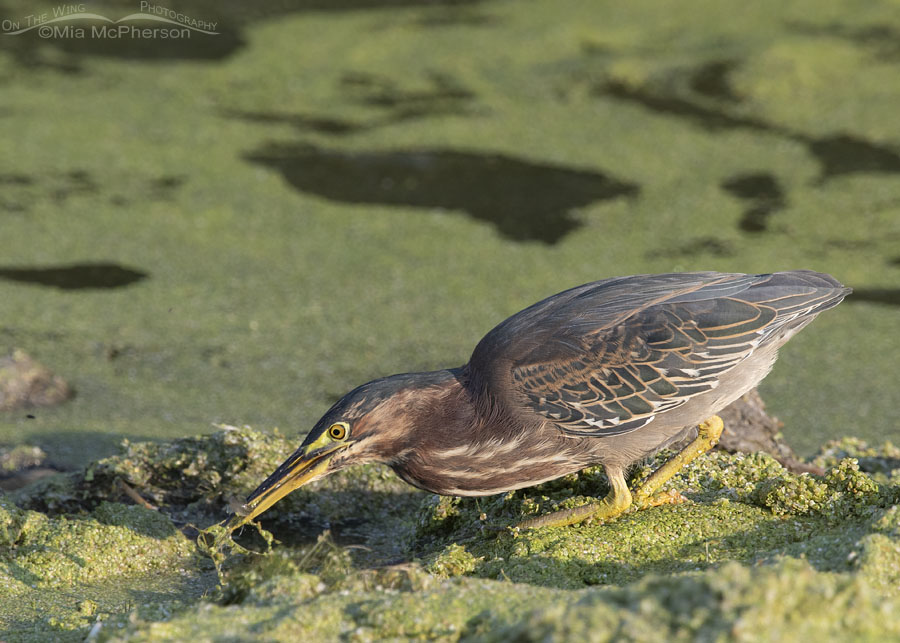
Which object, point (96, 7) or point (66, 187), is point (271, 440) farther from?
point (96, 7)

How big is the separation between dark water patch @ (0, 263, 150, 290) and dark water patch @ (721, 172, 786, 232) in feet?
14.4

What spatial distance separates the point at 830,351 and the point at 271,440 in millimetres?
3644

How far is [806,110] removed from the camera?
28.7ft

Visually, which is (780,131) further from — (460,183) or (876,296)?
(460,183)

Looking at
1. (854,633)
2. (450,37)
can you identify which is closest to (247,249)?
(450,37)

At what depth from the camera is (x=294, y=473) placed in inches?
144

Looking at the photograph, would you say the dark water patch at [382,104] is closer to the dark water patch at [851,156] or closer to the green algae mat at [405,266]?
the green algae mat at [405,266]

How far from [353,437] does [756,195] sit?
16.7ft

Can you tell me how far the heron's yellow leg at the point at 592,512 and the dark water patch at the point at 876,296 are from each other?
367 centimetres

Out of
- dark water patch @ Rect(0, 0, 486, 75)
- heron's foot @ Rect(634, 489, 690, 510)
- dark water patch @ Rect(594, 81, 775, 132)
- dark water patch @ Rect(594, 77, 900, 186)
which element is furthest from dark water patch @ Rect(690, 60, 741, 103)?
heron's foot @ Rect(634, 489, 690, 510)

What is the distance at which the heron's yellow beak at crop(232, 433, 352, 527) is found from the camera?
12.0ft

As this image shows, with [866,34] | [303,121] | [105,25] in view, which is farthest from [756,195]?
[105,25]

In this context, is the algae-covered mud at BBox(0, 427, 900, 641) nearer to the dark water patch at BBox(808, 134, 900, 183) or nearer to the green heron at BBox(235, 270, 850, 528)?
the green heron at BBox(235, 270, 850, 528)

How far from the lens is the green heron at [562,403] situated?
3.69 meters
